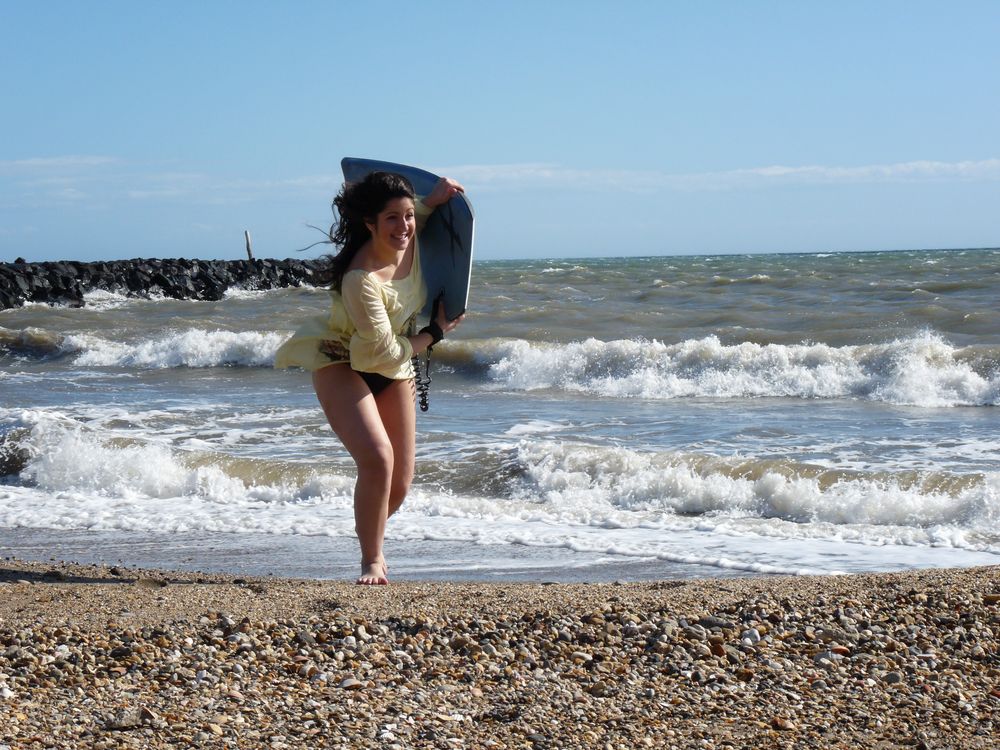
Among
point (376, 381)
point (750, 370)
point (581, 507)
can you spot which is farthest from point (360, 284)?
point (750, 370)

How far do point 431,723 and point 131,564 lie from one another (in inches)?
144

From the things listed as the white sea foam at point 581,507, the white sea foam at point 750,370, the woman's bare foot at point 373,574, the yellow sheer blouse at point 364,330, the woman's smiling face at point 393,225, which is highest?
the woman's smiling face at point 393,225

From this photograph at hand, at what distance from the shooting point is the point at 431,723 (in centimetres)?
307

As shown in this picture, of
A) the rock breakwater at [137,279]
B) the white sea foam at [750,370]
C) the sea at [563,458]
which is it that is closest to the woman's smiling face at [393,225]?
the sea at [563,458]

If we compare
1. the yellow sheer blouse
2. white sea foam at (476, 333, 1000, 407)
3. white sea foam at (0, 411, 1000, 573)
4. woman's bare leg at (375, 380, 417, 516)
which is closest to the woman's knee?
woman's bare leg at (375, 380, 417, 516)

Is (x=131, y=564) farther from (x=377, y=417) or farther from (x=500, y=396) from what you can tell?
(x=500, y=396)

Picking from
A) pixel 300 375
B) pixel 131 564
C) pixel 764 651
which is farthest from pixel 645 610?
pixel 300 375

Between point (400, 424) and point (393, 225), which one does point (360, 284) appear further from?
point (400, 424)

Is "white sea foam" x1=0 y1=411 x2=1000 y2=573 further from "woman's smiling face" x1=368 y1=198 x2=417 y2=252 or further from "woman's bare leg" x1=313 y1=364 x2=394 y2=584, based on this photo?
"woman's smiling face" x1=368 y1=198 x2=417 y2=252

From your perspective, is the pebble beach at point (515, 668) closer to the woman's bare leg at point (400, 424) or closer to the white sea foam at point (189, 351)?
the woman's bare leg at point (400, 424)

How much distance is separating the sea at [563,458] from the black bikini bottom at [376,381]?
55.2 inches

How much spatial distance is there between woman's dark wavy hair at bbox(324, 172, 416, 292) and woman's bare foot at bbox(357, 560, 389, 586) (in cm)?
116

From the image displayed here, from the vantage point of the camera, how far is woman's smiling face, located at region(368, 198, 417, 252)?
466 centimetres

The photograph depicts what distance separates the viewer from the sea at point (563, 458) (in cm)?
646
